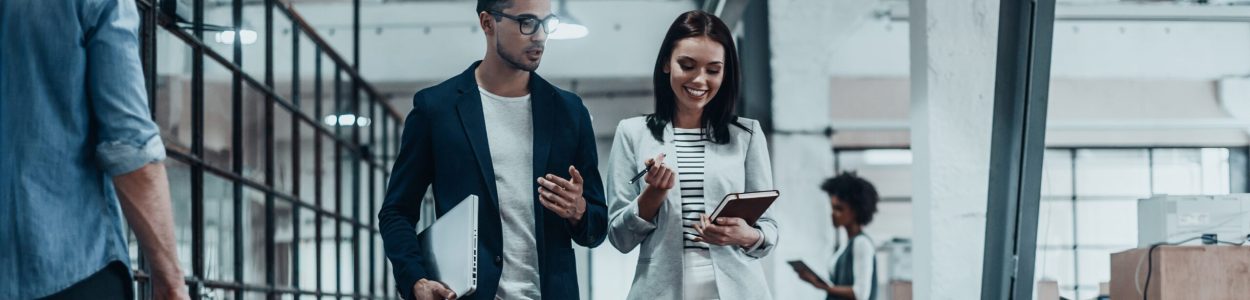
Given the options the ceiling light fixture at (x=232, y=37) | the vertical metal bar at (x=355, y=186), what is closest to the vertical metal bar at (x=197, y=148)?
the ceiling light fixture at (x=232, y=37)

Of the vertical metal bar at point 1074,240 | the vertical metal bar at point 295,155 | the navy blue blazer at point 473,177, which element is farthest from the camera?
the vertical metal bar at point 1074,240

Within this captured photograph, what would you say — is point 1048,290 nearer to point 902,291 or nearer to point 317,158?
point 902,291

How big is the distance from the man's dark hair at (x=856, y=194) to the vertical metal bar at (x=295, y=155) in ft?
8.76

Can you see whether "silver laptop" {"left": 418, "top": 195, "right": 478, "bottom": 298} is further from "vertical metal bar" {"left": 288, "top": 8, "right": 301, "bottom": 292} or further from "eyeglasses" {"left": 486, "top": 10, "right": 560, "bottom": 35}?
"vertical metal bar" {"left": 288, "top": 8, "right": 301, "bottom": 292}

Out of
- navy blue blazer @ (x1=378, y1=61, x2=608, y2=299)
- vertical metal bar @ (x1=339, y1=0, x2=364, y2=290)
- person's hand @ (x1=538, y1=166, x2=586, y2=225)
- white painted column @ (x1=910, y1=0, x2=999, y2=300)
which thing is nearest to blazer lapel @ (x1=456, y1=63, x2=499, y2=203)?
navy blue blazer @ (x1=378, y1=61, x2=608, y2=299)

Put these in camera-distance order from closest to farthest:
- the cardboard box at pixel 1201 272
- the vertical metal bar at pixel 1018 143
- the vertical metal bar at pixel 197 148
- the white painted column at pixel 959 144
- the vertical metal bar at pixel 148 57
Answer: the vertical metal bar at pixel 148 57, the cardboard box at pixel 1201 272, the vertical metal bar at pixel 1018 143, the vertical metal bar at pixel 197 148, the white painted column at pixel 959 144

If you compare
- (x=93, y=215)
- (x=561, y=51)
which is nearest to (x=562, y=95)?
(x=93, y=215)

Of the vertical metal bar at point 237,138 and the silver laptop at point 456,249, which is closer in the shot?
the silver laptop at point 456,249

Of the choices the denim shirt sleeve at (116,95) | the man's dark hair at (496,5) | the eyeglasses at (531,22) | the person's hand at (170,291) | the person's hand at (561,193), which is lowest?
the person's hand at (170,291)

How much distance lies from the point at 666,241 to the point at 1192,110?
1379cm

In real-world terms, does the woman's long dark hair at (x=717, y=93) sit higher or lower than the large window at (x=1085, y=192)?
higher

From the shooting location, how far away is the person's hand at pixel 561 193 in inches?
93.7

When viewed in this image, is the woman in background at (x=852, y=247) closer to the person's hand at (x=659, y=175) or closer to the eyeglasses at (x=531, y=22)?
the person's hand at (x=659, y=175)

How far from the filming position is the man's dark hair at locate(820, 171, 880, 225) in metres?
6.94
